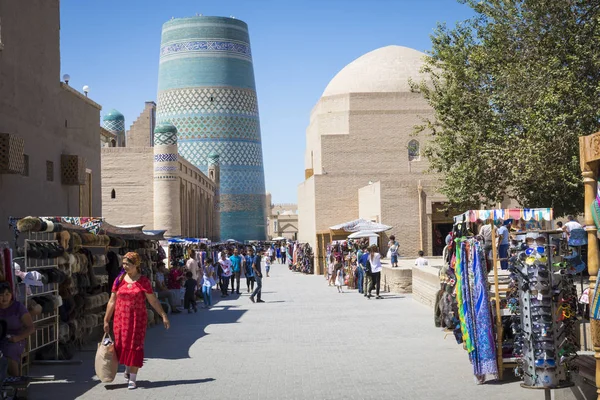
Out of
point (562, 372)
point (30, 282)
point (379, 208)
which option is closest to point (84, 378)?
point (30, 282)

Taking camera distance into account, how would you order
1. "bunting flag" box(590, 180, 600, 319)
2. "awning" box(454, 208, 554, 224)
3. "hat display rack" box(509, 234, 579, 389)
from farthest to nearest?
"awning" box(454, 208, 554, 224)
"hat display rack" box(509, 234, 579, 389)
"bunting flag" box(590, 180, 600, 319)

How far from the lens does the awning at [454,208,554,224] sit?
1004cm

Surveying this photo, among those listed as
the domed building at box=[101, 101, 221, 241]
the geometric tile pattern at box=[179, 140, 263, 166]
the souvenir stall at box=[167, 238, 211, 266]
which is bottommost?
the souvenir stall at box=[167, 238, 211, 266]

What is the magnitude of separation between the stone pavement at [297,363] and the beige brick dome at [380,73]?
25.8 metres

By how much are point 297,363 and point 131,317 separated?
212cm

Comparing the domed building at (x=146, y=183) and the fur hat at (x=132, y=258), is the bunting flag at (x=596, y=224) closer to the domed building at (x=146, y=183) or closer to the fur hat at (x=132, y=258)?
the fur hat at (x=132, y=258)

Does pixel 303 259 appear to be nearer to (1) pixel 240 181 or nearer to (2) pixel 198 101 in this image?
(1) pixel 240 181

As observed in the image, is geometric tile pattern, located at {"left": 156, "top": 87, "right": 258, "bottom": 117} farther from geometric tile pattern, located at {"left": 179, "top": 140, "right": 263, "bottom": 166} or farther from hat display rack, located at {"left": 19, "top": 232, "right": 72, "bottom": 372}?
hat display rack, located at {"left": 19, "top": 232, "right": 72, "bottom": 372}

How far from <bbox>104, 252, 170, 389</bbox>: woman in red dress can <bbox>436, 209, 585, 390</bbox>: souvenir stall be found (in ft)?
9.72

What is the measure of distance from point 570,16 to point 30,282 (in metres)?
10.7

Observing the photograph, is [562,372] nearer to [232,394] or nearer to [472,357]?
[472,357]

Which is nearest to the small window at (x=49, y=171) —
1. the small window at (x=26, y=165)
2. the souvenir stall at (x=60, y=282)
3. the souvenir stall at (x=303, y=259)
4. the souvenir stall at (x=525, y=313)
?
the small window at (x=26, y=165)

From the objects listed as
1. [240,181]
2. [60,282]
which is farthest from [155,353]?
[240,181]

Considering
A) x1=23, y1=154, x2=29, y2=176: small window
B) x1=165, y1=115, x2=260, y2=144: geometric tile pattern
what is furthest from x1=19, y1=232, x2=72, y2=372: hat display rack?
x1=165, y1=115, x2=260, y2=144: geometric tile pattern
